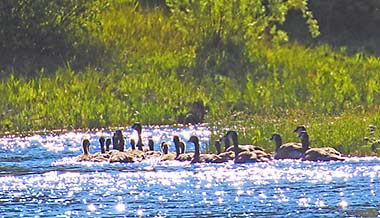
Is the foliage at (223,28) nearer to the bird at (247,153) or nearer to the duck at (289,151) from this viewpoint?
the bird at (247,153)

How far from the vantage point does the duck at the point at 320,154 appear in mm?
30725

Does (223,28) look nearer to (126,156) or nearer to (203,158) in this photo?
(126,156)

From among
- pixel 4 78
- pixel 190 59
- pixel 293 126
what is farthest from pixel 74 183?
pixel 190 59

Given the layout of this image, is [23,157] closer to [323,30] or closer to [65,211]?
[65,211]

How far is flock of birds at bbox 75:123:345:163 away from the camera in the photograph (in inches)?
1225

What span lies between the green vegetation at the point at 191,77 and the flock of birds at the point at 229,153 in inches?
72.8

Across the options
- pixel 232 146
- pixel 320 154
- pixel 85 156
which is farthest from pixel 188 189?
pixel 85 156

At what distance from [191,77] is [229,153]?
19954 millimetres

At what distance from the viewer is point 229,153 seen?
32219 mm

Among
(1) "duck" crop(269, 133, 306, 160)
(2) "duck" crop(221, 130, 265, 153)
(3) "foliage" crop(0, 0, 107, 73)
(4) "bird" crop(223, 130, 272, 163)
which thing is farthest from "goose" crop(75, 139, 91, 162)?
(3) "foliage" crop(0, 0, 107, 73)

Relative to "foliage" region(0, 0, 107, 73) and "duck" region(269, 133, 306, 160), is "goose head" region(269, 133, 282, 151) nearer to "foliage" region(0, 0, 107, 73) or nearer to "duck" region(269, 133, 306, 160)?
"duck" region(269, 133, 306, 160)

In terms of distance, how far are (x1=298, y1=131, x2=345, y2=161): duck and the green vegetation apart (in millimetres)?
3106

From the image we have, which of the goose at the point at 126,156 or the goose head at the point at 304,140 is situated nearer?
the goose head at the point at 304,140

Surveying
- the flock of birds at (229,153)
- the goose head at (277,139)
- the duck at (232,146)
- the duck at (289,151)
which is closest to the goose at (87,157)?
the flock of birds at (229,153)
